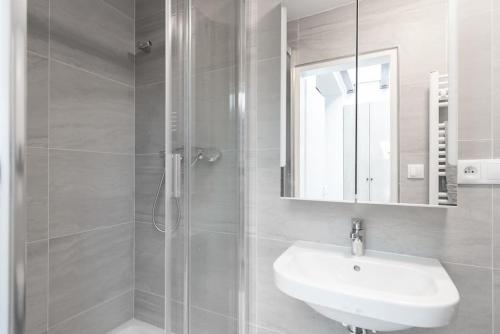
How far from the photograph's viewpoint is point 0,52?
1.77 feet

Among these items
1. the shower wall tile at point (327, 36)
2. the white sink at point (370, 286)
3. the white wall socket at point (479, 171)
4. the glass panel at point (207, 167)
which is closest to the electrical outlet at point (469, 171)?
the white wall socket at point (479, 171)

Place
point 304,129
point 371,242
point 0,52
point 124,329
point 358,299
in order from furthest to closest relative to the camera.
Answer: point 124,329
point 304,129
point 371,242
point 358,299
point 0,52

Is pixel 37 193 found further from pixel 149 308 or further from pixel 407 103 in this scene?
pixel 407 103

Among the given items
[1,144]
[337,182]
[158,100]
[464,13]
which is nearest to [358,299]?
[337,182]

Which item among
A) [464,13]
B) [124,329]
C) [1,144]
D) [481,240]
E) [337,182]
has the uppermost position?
[464,13]

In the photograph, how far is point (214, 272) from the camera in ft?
3.44

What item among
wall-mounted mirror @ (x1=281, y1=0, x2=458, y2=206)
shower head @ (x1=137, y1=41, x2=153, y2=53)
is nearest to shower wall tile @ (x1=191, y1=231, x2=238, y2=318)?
wall-mounted mirror @ (x1=281, y1=0, x2=458, y2=206)

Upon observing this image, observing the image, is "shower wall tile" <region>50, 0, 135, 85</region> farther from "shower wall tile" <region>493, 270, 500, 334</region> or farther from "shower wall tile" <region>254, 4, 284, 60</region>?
"shower wall tile" <region>493, 270, 500, 334</region>

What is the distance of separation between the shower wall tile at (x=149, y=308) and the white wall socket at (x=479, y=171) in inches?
67.2

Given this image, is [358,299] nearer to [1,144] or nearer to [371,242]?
[371,242]

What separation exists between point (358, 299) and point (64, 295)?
143 centimetres

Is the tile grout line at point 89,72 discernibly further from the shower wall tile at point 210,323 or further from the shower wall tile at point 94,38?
the shower wall tile at point 210,323

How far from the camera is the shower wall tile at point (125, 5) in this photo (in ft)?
5.22

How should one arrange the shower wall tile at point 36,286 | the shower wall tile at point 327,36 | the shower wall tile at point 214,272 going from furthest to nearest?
the shower wall tile at point 36,286, the shower wall tile at point 327,36, the shower wall tile at point 214,272
